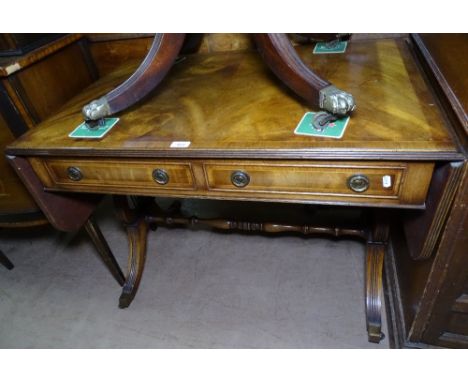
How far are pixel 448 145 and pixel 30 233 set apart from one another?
2.20 metres

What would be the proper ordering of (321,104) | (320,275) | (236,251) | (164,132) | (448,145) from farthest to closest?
(236,251) < (320,275) < (164,132) < (321,104) < (448,145)

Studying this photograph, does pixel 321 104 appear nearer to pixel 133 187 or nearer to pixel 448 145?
pixel 448 145

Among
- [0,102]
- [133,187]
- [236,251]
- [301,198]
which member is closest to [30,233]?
[0,102]

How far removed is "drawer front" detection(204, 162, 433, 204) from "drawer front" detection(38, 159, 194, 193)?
0.30 ft

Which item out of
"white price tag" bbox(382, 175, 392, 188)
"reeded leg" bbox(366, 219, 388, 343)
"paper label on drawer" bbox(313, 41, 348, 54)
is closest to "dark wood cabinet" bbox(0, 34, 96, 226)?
"paper label on drawer" bbox(313, 41, 348, 54)

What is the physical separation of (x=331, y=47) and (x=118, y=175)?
2.84ft

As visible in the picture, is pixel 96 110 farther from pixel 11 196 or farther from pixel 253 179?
pixel 11 196

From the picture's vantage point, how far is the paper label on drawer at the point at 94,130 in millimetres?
989

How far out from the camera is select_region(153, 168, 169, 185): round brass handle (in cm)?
94

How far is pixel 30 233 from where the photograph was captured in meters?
2.07

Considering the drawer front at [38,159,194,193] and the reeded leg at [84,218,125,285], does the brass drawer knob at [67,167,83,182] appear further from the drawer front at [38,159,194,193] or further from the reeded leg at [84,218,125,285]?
the reeded leg at [84,218,125,285]

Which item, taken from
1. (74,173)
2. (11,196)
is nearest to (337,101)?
(74,173)

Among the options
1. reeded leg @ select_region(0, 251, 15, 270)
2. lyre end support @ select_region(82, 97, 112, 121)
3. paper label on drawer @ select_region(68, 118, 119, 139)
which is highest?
lyre end support @ select_region(82, 97, 112, 121)

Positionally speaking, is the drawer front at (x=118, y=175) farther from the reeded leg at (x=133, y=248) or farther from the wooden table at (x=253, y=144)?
the reeded leg at (x=133, y=248)
